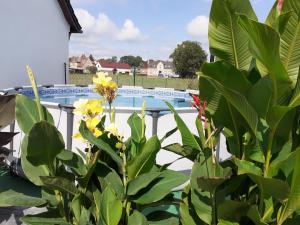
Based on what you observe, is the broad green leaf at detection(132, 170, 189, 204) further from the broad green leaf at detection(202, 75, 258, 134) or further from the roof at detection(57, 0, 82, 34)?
the roof at detection(57, 0, 82, 34)

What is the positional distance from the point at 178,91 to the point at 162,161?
804cm

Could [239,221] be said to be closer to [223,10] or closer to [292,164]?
[292,164]

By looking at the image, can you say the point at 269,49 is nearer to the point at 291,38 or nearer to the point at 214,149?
the point at 291,38

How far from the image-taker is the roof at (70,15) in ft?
45.0

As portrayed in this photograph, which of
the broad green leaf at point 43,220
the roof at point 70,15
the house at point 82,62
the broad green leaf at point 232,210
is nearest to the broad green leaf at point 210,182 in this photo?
the broad green leaf at point 232,210

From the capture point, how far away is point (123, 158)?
188 centimetres

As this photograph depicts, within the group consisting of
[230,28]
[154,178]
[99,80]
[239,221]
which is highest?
[230,28]

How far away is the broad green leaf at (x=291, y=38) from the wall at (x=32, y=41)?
9958 millimetres

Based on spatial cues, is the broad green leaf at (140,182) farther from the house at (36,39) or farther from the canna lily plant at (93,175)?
the house at (36,39)

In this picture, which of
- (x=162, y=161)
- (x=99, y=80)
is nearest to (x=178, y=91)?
(x=162, y=161)

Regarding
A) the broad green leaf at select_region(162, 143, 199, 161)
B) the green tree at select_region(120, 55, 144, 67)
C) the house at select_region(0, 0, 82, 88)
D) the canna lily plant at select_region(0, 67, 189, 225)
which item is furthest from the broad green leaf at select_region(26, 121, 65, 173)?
the green tree at select_region(120, 55, 144, 67)

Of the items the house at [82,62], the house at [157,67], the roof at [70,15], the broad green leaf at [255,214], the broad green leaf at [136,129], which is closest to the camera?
the broad green leaf at [255,214]

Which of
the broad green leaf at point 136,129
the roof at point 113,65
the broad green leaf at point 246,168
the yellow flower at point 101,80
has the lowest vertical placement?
the broad green leaf at point 246,168

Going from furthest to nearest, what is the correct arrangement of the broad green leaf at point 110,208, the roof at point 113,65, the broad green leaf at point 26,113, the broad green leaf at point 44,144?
the roof at point 113,65
the broad green leaf at point 26,113
the broad green leaf at point 110,208
the broad green leaf at point 44,144
